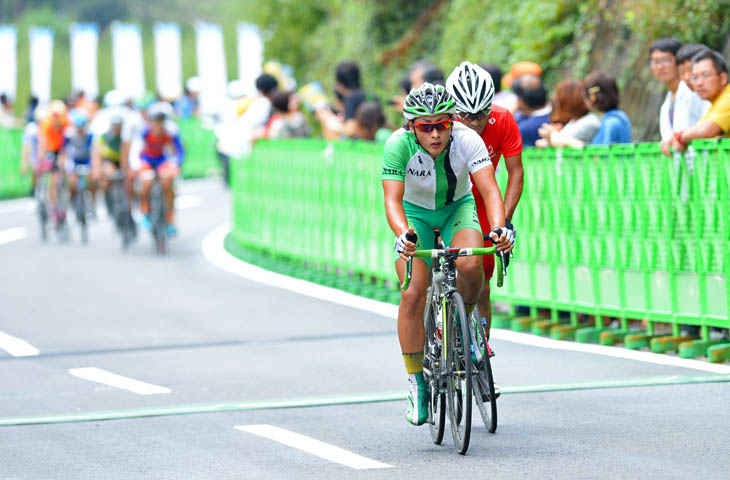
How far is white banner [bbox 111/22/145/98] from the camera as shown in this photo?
182 feet

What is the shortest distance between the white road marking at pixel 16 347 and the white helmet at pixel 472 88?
452cm

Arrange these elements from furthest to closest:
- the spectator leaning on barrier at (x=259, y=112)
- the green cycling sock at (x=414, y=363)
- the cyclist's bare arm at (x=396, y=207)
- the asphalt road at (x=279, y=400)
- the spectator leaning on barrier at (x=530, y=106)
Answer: the spectator leaning on barrier at (x=259, y=112)
the spectator leaning on barrier at (x=530, y=106)
the green cycling sock at (x=414, y=363)
the cyclist's bare arm at (x=396, y=207)
the asphalt road at (x=279, y=400)

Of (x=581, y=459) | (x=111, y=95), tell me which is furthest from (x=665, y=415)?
(x=111, y=95)

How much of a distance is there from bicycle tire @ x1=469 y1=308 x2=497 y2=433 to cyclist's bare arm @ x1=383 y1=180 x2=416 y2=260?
51 centimetres

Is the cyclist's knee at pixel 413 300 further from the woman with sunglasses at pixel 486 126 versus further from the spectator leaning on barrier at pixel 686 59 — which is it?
the spectator leaning on barrier at pixel 686 59

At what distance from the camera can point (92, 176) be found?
21344mm

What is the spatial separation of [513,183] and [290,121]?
9.89 m

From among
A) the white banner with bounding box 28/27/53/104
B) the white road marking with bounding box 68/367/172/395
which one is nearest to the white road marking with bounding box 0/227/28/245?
the white road marking with bounding box 68/367/172/395

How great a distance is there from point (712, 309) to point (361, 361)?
242cm

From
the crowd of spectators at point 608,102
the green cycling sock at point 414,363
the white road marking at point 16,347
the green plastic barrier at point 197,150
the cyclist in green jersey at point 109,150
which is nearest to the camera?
the green cycling sock at point 414,363

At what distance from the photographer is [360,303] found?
13805 millimetres

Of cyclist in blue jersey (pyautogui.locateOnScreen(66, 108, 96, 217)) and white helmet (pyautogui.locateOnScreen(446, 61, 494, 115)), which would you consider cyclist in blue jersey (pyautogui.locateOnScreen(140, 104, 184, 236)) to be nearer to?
cyclist in blue jersey (pyautogui.locateOnScreen(66, 108, 96, 217))

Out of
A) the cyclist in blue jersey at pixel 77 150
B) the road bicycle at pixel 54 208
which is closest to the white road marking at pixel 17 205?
the cyclist in blue jersey at pixel 77 150

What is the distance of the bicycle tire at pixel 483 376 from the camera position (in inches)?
278
